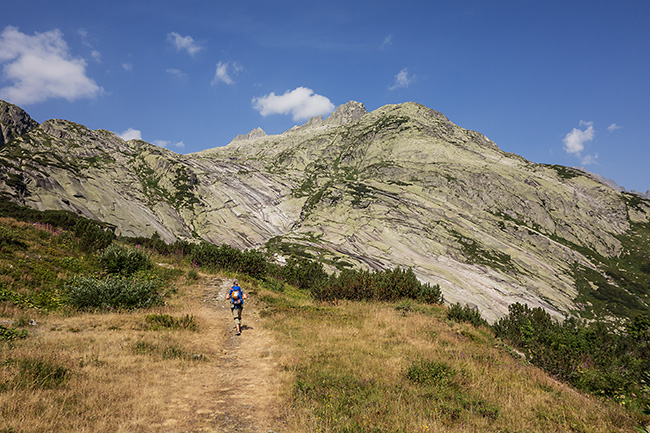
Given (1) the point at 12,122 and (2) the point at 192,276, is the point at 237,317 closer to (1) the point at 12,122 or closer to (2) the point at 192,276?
(2) the point at 192,276

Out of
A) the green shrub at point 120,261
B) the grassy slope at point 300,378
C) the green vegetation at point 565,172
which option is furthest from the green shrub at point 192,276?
the green vegetation at point 565,172

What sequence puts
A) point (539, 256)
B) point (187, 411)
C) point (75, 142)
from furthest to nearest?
1. point (75, 142)
2. point (539, 256)
3. point (187, 411)

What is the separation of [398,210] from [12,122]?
482 ft

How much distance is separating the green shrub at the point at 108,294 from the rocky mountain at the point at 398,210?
186 feet

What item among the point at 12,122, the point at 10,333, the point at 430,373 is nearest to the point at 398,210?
the point at 430,373

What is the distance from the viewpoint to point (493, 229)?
106125 millimetres

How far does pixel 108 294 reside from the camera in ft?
41.9

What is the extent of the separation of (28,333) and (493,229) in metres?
120

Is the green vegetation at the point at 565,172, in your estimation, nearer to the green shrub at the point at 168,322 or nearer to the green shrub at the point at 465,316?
the green shrub at the point at 465,316

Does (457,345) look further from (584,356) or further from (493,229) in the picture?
(493,229)

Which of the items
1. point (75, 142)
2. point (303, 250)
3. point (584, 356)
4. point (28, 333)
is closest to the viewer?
point (28, 333)

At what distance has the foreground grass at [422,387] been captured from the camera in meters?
6.00

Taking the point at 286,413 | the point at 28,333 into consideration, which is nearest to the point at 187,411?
the point at 286,413

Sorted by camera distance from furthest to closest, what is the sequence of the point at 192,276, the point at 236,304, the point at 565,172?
1. the point at 565,172
2. the point at 192,276
3. the point at 236,304
